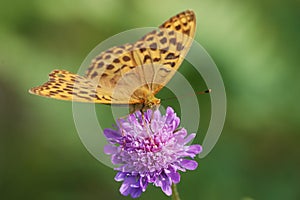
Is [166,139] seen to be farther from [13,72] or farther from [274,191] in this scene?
[13,72]

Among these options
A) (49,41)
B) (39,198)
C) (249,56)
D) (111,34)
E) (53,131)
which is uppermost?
(249,56)

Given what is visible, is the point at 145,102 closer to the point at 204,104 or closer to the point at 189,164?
the point at 189,164

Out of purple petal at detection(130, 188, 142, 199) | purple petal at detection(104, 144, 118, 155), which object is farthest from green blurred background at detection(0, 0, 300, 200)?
purple petal at detection(130, 188, 142, 199)

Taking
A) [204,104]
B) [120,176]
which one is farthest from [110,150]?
[204,104]

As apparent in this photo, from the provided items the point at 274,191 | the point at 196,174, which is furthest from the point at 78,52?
the point at 274,191

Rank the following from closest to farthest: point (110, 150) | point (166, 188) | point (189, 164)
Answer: point (166, 188) < point (189, 164) < point (110, 150)

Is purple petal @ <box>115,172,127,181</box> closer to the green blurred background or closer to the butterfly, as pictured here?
the butterfly
